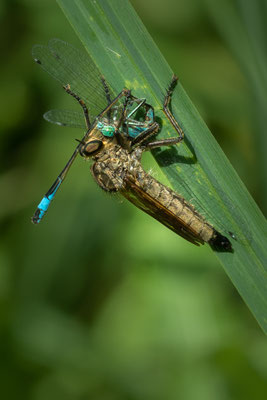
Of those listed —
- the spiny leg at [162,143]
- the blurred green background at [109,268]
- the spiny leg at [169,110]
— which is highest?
the spiny leg at [169,110]

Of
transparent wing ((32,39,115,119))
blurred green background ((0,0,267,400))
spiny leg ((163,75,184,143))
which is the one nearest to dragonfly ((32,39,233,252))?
transparent wing ((32,39,115,119))

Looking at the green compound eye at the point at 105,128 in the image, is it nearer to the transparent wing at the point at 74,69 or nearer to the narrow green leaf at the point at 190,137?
the transparent wing at the point at 74,69

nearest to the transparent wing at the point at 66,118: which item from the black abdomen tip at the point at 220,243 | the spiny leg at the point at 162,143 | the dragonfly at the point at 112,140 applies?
the dragonfly at the point at 112,140

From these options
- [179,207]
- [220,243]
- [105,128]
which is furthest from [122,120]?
[220,243]

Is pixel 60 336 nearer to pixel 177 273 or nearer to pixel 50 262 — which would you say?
pixel 50 262

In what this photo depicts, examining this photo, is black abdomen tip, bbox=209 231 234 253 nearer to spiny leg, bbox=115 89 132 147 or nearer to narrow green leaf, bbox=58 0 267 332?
narrow green leaf, bbox=58 0 267 332

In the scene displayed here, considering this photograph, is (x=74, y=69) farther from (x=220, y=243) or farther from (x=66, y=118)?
(x=220, y=243)
